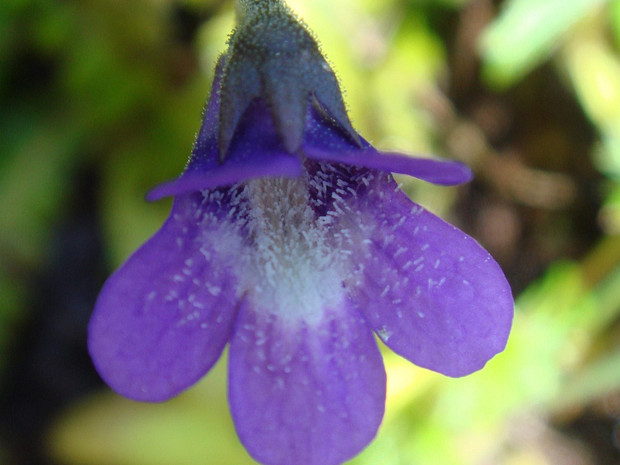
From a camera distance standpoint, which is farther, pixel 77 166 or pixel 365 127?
pixel 77 166

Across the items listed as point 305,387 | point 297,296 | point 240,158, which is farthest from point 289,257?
point 240,158

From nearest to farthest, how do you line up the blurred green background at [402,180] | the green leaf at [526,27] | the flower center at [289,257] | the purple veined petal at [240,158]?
the purple veined petal at [240,158], the flower center at [289,257], the green leaf at [526,27], the blurred green background at [402,180]

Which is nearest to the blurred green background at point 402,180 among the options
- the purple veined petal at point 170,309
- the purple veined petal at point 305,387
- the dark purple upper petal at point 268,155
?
the purple veined petal at point 305,387

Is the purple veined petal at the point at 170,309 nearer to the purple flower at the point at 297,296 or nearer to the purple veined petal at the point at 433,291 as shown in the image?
the purple flower at the point at 297,296

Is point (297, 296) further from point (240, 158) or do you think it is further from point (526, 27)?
point (526, 27)

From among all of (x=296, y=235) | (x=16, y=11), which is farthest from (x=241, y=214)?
(x=16, y=11)

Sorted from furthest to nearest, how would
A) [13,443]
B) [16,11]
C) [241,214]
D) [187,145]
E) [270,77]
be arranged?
[13,443]
[187,145]
[16,11]
[241,214]
[270,77]

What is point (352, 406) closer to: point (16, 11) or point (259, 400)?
point (259, 400)

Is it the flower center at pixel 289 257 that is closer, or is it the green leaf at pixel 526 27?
the flower center at pixel 289 257
